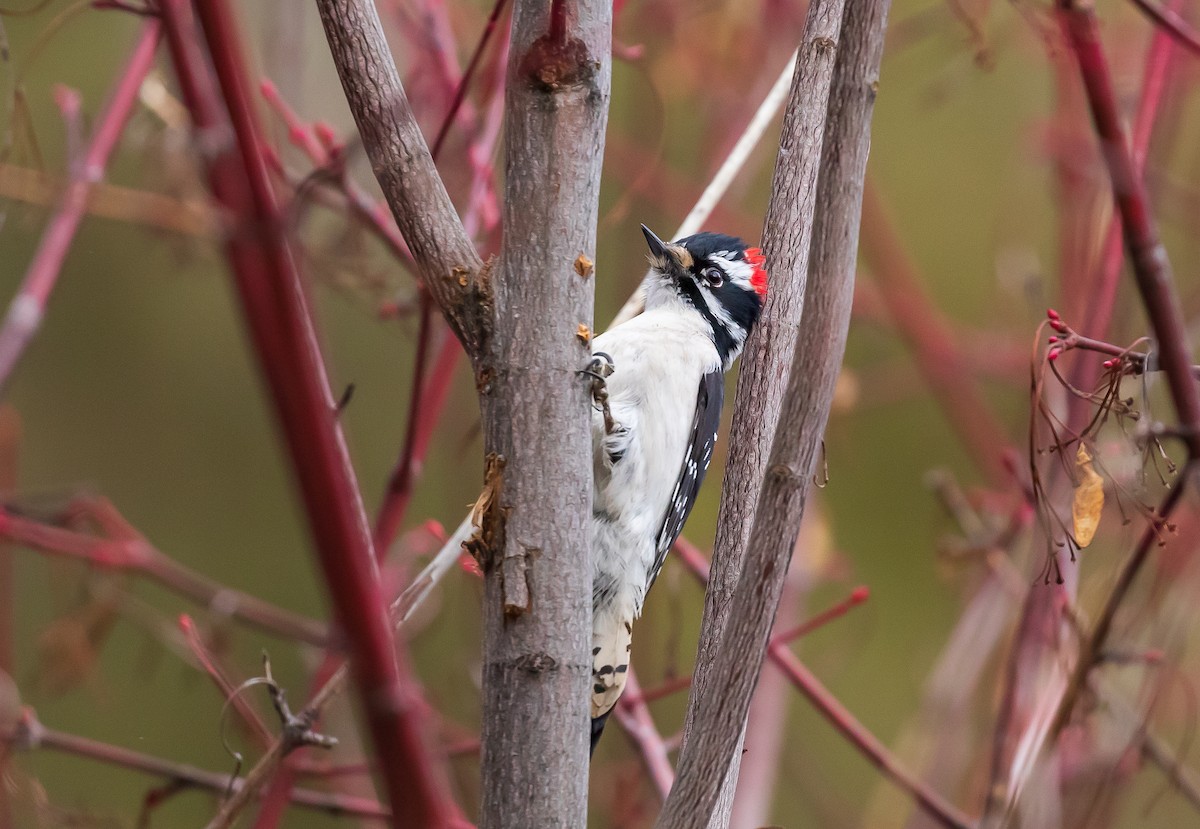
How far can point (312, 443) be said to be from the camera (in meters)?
0.55

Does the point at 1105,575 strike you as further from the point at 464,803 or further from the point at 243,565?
the point at 243,565

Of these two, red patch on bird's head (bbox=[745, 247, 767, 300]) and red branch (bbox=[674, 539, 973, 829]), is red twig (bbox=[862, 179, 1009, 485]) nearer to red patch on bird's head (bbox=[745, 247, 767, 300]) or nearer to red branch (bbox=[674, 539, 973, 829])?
red patch on bird's head (bbox=[745, 247, 767, 300])

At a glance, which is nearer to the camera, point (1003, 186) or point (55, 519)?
point (55, 519)

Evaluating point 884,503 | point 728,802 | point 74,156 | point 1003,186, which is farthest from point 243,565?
point 728,802

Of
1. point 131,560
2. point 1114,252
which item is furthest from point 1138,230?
point 131,560

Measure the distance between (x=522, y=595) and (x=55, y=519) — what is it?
1612mm

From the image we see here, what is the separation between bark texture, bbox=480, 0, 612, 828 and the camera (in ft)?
4.28

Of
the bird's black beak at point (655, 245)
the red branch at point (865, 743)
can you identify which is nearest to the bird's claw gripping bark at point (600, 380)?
the red branch at point (865, 743)

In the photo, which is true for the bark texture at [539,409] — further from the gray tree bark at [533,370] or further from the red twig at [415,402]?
the red twig at [415,402]

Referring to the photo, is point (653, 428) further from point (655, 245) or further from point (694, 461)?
point (655, 245)

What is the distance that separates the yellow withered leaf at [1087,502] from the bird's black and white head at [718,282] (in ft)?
5.40

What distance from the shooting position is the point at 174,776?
2.10 meters

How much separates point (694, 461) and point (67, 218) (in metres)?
1.51

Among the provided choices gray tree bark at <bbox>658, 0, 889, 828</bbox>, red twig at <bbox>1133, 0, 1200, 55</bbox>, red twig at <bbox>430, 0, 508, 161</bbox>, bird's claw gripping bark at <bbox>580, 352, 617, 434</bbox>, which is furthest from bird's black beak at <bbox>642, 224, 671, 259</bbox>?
gray tree bark at <bbox>658, 0, 889, 828</bbox>
